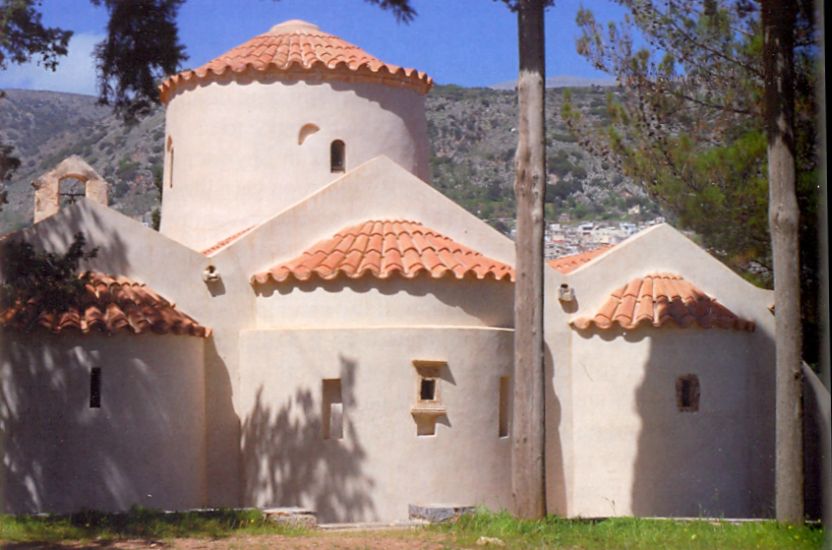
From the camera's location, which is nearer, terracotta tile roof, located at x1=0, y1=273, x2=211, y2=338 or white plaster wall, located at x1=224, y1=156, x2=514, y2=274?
terracotta tile roof, located at x1=0, y1=273, x2=211, y2=338

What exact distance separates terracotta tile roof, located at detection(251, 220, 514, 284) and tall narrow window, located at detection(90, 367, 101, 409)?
2.78 m

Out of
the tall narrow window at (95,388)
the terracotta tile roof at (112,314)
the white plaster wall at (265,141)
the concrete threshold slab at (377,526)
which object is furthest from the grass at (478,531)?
the white plaster wall at (265,141)

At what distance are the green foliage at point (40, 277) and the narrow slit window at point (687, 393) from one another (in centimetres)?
871

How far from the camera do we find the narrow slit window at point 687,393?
1858cm

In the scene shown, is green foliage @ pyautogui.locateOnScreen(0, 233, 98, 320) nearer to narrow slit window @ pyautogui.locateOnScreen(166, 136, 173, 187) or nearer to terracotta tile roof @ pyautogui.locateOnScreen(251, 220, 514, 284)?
terracotta tile roof @ pyautogui.locateOnScreen(251, 220, 514, 284)

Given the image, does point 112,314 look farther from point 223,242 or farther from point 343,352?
point 223,242

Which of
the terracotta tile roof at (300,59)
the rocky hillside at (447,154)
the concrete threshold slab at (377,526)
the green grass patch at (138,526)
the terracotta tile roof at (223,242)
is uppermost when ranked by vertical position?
the rocky hillside at (447,154)

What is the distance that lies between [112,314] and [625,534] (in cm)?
705

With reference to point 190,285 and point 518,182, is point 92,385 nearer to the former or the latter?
point 190,285

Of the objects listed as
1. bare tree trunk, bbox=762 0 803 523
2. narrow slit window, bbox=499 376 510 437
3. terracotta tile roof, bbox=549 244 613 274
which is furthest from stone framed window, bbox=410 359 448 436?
bare tree trunk, bbox=762 0 803 523

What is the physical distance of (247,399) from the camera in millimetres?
17641

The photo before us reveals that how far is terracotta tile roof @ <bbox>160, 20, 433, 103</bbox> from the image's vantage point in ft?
66.5

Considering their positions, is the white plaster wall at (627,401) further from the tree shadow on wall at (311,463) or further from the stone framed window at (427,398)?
the tree shadow on wall at (311,463)

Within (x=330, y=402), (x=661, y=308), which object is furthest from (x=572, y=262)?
(x=330, y=402)
